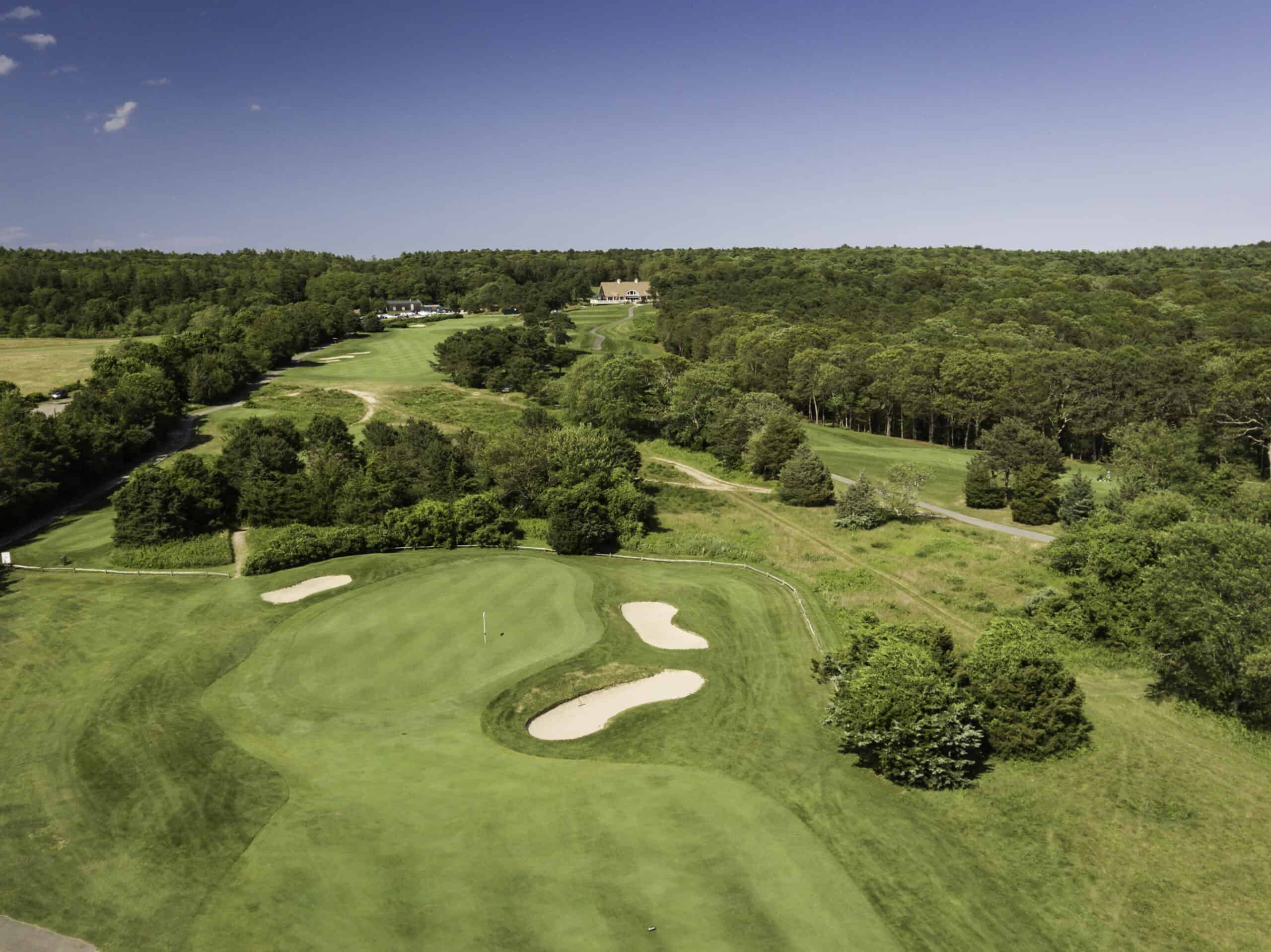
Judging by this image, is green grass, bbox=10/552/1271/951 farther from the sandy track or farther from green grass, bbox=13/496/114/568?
green grass, bbox=13/496/114/568

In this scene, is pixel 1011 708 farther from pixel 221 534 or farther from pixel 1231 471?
pixel 221 534

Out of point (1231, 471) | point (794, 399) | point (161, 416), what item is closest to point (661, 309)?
point (794, 399)


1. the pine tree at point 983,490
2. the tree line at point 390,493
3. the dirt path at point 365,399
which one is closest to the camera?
the tree line at point 390,493

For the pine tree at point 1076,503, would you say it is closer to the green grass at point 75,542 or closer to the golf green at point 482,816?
the golf green at point 482,816

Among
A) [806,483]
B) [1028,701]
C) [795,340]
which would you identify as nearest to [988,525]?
[806,483]

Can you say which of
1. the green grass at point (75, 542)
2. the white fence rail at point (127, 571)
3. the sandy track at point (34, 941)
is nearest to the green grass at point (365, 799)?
the sandy track at point (34, 941)
